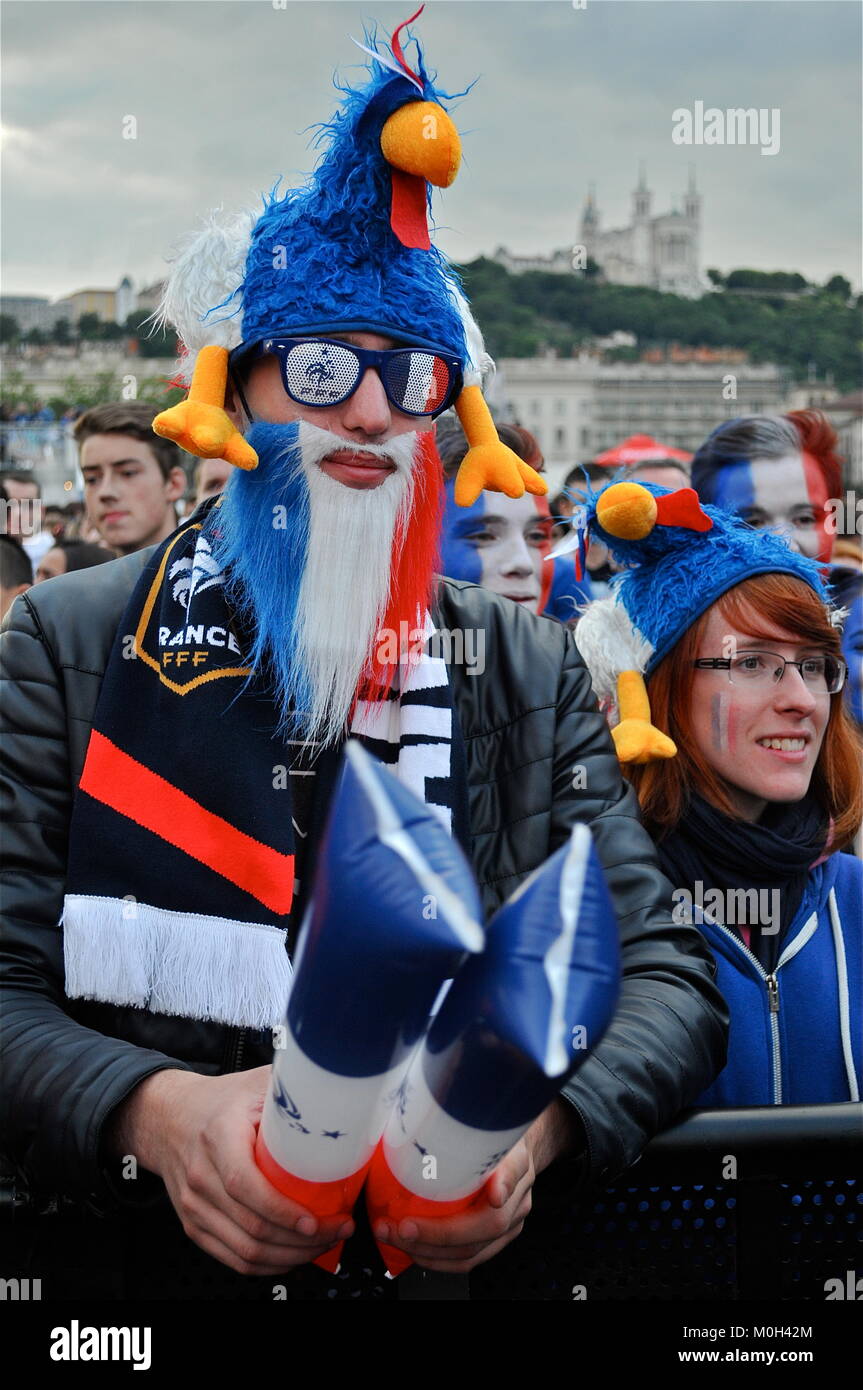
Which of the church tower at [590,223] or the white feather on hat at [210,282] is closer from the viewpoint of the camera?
the white feather on hat at [210,282]

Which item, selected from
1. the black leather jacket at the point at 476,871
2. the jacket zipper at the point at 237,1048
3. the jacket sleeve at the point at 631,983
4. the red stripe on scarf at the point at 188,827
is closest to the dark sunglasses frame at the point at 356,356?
the black leather jacket at the point at 476,871

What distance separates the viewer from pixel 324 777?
212 centimetres

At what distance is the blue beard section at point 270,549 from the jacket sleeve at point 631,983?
43 cm

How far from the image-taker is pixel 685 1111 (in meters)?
1.86

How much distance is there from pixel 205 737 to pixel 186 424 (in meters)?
0.49

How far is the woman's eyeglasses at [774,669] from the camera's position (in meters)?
2.87

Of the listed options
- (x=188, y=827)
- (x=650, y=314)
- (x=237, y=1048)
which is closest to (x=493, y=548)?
(x=188, y=827)

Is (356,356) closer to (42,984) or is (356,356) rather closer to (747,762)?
(42,984)

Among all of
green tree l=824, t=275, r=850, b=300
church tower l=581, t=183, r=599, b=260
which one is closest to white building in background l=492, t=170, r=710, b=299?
church tower l=581, t=183, r=599, b=260

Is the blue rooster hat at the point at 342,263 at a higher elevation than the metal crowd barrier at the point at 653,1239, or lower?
higher

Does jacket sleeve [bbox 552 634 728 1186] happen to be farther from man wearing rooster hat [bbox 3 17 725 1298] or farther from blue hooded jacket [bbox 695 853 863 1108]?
blue hooded jacket [bbox 695 853 863 1108]

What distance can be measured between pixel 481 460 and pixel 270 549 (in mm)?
442

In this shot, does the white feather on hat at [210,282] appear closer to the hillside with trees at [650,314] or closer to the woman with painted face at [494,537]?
the woman with painted face at [494,537]
